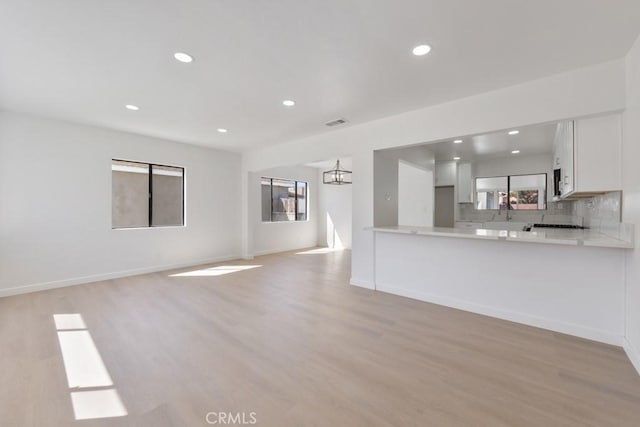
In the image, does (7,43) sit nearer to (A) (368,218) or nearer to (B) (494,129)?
(A) (368,218)

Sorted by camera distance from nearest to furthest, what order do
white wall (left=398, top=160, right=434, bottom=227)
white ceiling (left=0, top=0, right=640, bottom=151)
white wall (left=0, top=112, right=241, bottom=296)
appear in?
1. white ceiling (left=0, top=0, right=640, bottom=151)
2. white wall (left=0, top=112, right=241, bottom=296)
3. white wall (left=398, top=160, right=434, bottom=227)

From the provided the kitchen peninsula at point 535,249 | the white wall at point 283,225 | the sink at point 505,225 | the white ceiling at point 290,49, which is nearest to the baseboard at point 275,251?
the white wall at point 283,225

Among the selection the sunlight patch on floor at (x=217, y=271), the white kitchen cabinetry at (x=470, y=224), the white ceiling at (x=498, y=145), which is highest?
the white ceiling at (x=498, y=145)

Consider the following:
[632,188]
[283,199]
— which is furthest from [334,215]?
[632,188]

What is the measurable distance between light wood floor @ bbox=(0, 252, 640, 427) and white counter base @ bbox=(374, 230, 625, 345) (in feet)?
0.58

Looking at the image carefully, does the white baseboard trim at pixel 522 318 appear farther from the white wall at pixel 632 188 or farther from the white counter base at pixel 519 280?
the white wall at pixel 632 188

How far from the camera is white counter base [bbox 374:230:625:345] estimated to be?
2.49 metres

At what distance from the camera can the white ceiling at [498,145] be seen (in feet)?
14.8

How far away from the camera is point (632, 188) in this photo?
2.19m

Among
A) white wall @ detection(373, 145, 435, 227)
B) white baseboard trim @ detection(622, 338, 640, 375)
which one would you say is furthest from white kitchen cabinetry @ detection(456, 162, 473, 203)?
white baseboard trim @ detection(622, 338, 640, 375)

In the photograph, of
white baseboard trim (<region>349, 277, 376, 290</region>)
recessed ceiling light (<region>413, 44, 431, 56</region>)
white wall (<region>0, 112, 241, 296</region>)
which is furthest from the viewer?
white baseboard trim (<region>349, 277, 376, 290</region>)

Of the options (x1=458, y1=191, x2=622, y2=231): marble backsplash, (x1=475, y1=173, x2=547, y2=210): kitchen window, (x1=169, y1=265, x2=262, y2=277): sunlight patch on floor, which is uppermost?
(x1=475, y1=173, x2=547, y2=210): kitchen window

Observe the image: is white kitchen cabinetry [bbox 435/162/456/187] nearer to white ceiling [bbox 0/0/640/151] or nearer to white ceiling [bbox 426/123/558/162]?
white ceiling [bbox 426/123/558/162]

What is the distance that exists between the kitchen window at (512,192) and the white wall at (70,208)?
684 cm
